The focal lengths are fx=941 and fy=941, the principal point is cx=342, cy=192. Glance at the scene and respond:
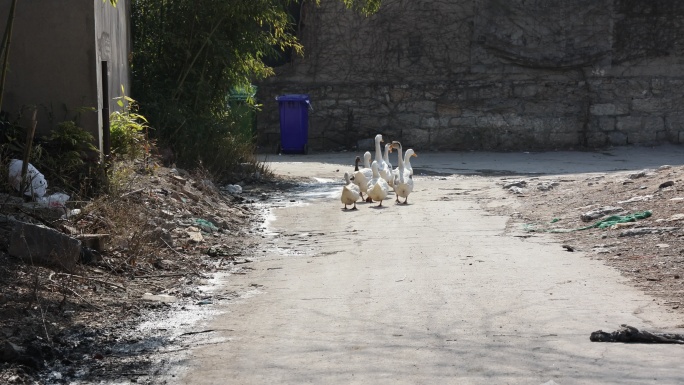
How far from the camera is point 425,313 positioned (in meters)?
6.98

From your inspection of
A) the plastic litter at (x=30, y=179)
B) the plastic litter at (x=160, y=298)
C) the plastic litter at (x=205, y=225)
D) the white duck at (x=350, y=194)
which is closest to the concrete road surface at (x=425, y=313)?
the plastic litter at (x=160, y=298)

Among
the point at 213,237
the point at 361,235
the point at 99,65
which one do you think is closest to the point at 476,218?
the point at 361,235

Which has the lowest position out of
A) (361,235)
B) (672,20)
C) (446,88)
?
(361,235)

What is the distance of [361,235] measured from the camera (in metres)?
11.3

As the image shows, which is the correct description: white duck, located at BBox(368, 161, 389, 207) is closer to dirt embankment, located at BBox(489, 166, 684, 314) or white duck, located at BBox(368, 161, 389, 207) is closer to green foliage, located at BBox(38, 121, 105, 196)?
dirt embankment, located at BBox(489, 166, 684, 314)

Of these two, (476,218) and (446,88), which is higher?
(446,88)

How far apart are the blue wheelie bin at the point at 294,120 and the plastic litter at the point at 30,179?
43.6 feet

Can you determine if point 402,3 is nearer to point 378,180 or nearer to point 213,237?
point 378,180

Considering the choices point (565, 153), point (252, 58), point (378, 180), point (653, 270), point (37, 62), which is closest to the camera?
point (653, 270)

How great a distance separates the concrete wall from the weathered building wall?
13.0m

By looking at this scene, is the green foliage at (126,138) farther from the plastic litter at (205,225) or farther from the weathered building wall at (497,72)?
the weathered building wall at (497,72)

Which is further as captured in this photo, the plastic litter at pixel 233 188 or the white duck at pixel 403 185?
the plastic litter at pixel 233 188

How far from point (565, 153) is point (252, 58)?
948 centimetres

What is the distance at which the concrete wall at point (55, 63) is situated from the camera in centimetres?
1096
